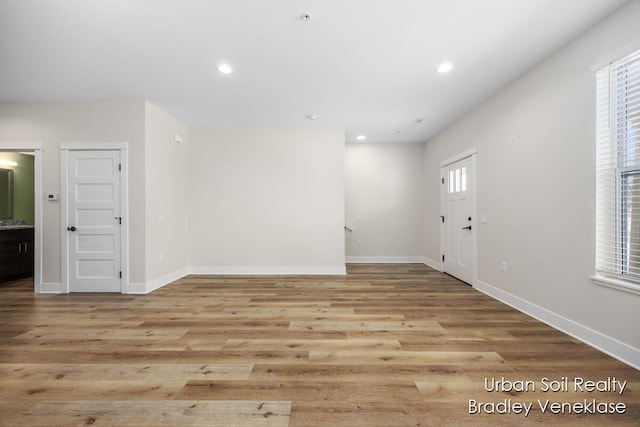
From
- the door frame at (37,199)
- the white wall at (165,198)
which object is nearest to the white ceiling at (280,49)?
the white wall at (165,198)

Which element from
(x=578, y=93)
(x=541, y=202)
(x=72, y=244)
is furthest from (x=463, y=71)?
(x=72, y=244)

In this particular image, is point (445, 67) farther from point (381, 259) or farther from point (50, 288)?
point (50, 288)

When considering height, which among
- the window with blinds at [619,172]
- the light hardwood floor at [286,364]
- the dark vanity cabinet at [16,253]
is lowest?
the light hardwood floor at [286,364]

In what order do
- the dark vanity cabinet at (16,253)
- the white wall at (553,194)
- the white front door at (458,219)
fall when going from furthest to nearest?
the dark vanity cabinet at (16,253) < the white front door at (458,219) < the white wall at (553,194)

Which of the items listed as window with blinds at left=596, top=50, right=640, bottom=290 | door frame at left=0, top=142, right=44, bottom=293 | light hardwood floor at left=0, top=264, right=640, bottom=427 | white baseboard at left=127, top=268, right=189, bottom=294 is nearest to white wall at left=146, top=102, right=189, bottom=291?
white baseboard at left=127, top=268, right=189, bottom=294

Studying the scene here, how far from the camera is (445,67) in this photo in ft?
9.91

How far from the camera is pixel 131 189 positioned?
13.1ft

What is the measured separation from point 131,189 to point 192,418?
141 inches

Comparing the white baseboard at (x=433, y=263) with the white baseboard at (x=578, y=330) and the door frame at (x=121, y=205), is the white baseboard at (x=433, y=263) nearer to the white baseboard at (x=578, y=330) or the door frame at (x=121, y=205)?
the white baseboard at (x=578, y=330)

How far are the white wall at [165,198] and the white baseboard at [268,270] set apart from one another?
0.44 m

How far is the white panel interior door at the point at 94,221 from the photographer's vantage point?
157 inches

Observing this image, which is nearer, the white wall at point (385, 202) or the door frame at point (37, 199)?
the door frame at point (37, 199)

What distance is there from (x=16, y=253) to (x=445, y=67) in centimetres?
756

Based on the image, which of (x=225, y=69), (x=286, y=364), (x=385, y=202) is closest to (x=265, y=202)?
(x=225, y=69)
